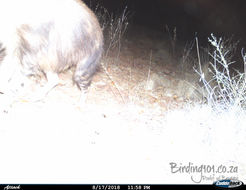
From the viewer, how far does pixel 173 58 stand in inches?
273

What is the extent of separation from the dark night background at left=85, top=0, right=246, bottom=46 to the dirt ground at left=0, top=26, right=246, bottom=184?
12.4 ft

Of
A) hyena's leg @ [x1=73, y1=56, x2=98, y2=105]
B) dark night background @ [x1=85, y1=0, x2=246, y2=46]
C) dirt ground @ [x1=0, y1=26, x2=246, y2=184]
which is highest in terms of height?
dark night background @ [x1=85, y1=0, x2=246, y2=46]

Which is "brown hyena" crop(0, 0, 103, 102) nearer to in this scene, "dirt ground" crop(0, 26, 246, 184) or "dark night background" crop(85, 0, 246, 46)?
"dirt ground" crop(0, 26, 246, 184)

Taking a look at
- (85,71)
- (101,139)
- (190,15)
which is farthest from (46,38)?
(190,15)

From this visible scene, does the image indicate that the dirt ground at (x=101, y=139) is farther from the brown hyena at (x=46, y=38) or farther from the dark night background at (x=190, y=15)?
the dark night background at (x=190, y=15)

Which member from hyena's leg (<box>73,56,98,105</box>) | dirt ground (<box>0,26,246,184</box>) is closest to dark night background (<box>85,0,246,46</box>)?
dirt ground (<box>0,26,246,184</box>)

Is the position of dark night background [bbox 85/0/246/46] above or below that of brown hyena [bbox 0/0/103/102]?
above

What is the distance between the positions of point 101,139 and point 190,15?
20.8ft

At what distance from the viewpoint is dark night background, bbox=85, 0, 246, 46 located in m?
7.94

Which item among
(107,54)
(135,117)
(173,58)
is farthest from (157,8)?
(135,117)

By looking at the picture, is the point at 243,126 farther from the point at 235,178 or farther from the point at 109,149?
the point at 109,149

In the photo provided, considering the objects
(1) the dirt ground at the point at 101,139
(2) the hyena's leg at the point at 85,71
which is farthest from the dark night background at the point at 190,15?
(2) the hyena's leg at the point at 85,71

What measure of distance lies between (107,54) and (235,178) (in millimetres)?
3606

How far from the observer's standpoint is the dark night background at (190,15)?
7.94 metres
